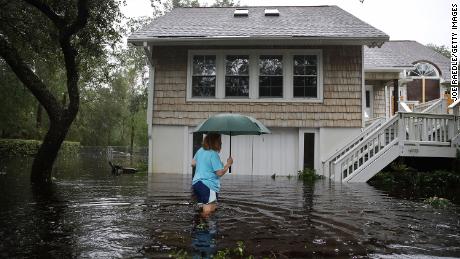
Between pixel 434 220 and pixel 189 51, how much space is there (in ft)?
36.3

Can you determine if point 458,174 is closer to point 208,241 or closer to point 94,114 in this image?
point 208,241

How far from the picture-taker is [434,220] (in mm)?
6203

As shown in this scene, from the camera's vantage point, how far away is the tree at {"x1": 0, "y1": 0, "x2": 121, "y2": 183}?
1078 cm

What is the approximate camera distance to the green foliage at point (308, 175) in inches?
548

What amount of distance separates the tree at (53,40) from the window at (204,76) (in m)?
3.51

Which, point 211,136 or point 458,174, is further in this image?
point 458,174

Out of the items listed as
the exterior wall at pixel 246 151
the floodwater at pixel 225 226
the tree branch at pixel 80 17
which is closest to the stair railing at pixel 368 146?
the exterior wall at pixel 246 151

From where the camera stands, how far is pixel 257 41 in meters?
Result: 14.7

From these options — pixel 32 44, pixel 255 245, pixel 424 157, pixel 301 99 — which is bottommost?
pixel 255 245

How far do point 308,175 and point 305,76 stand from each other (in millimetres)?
3566

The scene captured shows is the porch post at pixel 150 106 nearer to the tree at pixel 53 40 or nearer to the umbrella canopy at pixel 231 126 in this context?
the tree at pixel 53 40

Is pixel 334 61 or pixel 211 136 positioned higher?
pixel 334 61

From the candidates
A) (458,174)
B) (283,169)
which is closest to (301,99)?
(283,169)

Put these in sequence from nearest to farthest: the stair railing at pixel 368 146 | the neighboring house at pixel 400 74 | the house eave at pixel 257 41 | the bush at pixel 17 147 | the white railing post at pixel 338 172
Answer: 1. the stair railing at pixel 368 146
2. the white railing post at pixel 338 172
3. the house eave at pixel 257 41
4. the neighboring house at pixel 400 74
5. the bush at pixel 17 147
